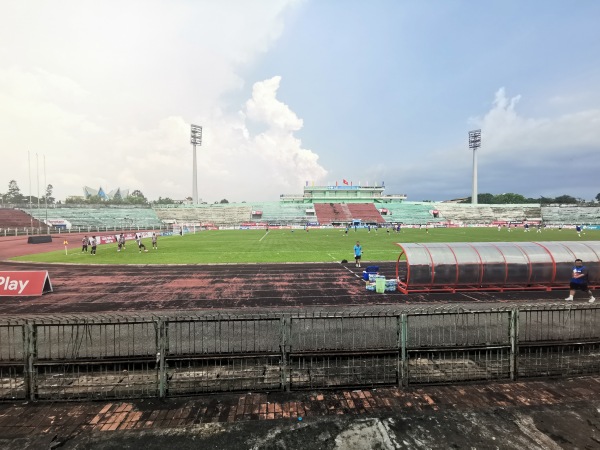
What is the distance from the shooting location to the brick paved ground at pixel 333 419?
486 cm

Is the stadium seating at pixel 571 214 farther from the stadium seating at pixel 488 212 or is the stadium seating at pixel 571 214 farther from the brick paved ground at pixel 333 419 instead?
the brick paved ground at pixel 333 419

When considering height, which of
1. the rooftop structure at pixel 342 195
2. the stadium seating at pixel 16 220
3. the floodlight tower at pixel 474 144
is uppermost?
the floodlight tower at pixel 474 144

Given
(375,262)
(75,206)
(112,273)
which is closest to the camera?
(112,273)

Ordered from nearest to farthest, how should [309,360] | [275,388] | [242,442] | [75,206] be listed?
[242,442], [275,388], [309,360], [75,206]

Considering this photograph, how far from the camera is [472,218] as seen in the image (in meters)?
91.7

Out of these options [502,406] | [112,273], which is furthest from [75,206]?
[502,406]

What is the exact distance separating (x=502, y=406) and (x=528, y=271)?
1191 cm

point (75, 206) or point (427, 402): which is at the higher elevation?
point (75, 206)

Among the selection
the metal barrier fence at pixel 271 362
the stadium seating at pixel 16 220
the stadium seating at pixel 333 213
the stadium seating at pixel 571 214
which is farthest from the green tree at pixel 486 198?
the stadium seating at pixel 16 220

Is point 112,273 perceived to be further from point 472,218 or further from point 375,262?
point 472,218

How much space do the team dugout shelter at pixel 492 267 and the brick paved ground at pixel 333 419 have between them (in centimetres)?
856

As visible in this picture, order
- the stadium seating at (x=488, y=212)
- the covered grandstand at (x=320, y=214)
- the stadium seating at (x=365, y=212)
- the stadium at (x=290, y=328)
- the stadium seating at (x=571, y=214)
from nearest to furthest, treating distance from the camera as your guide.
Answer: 1. the stadium at (x=290, y=328)
2. the covered grandstand at (x=320, y=214)
3. the stadium seating at (x=571, y=214)
4. the stadium seating at (x=488, y=212)
5. the stadium seating at (x=365, y=212)

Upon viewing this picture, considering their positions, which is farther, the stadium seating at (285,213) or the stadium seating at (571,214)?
the stadium seating at (285,213)

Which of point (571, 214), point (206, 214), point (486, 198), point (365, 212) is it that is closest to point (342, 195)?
point (365, 212)
